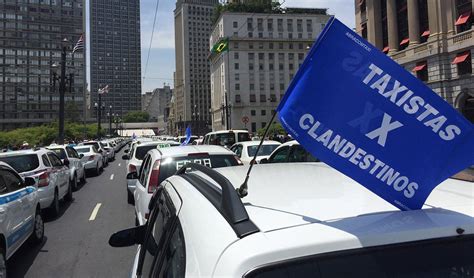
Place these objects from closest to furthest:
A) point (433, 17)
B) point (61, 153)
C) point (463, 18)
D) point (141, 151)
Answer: point (141, 151), point (61, 153), point (463, 18), point (433, 17)

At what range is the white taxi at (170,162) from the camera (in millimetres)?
6558

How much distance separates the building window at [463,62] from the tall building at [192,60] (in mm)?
23255

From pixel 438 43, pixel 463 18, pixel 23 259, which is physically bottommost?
pixel 23 259

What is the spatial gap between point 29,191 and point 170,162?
2482 millimetres

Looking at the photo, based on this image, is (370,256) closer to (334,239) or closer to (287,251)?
(334,239)

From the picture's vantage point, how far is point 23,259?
6.87m

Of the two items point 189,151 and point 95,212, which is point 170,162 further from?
point 95,212

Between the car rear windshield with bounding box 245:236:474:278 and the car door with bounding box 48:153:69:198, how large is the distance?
10.9 m

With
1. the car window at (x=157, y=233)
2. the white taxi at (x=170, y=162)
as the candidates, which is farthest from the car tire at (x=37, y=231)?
the car window at (x=157, y=233)

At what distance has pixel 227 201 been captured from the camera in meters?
1.69

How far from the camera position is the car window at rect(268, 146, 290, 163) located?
1093 cm

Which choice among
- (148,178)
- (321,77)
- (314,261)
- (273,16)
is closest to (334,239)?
(314,261)

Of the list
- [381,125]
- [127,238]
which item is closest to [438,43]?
[127,238]

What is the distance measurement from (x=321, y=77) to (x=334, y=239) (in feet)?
2.27
